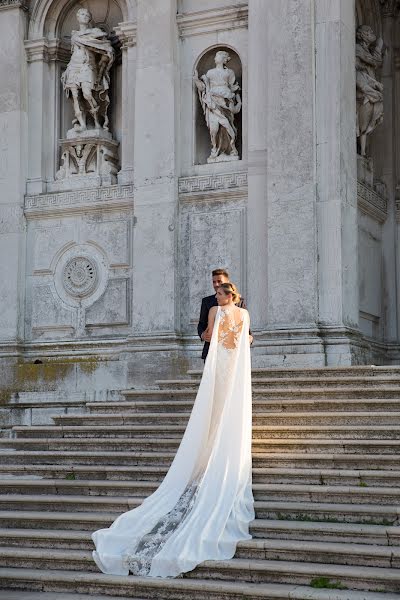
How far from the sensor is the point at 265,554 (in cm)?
964

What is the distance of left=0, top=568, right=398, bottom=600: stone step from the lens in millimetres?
8867

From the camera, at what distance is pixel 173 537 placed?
9.79 metres

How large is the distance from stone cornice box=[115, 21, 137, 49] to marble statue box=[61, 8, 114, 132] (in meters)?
0.24

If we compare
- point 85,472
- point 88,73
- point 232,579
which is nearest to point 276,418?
point 85,472

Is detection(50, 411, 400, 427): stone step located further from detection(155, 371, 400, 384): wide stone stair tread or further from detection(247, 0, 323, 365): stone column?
detection(247, 0, 323, 365): stone column

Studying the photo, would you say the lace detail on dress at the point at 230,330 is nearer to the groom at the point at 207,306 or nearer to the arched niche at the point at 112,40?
the groom at the point at 207,306

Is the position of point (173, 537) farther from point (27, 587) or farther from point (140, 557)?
point (27, 587)

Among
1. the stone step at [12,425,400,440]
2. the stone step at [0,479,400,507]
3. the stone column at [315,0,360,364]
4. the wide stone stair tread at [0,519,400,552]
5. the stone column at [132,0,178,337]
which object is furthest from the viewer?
the stone column at [132,0,178,337]

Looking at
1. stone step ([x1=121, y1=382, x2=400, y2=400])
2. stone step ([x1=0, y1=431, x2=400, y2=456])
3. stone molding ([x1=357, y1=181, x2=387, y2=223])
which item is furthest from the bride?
stone molding ([x1=357, y1=181, x2=387, y2=223])

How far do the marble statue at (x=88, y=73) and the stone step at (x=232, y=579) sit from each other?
948 centimetres

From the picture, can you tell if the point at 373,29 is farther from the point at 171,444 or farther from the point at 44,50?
the point at 171,444

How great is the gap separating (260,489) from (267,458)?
2.29 ft

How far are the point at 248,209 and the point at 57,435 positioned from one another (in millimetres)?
4520

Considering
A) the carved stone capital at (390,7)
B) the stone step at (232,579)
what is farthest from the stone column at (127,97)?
the stone step at (232,579)
